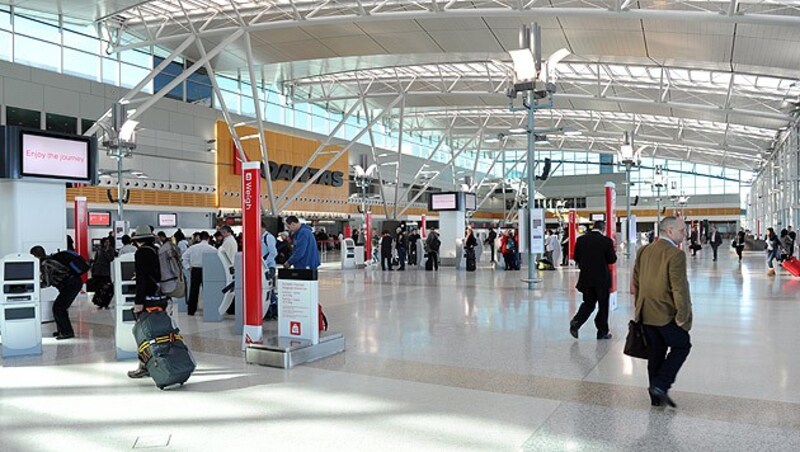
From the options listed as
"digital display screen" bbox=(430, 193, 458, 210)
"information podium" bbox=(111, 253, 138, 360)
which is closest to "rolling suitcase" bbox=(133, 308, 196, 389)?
"information podium" bbox=(111, 253, 138, 360)

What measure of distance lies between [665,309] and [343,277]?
15127mm

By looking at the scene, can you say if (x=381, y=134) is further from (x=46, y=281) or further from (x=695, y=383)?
(x=695, y=383)

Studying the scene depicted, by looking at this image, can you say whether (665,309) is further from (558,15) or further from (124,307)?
(558,15)

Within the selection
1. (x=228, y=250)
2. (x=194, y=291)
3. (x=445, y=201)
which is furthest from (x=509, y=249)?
(x=228, y=250)

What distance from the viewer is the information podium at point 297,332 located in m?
6.76

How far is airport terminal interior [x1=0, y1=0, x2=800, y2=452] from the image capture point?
483 cm

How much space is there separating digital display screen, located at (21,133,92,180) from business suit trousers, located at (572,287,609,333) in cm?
852

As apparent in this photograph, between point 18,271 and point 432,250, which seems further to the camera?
point 432,250

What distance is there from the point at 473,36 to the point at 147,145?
16.0 meters

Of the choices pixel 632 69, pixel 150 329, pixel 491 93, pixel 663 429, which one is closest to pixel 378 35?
pixel 491 93

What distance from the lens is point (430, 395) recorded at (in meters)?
5.46

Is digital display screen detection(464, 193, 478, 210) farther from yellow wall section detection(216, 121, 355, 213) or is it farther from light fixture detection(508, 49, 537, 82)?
yellow wall section detection(216, 121, 355, 213)

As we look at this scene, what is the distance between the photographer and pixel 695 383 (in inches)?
227

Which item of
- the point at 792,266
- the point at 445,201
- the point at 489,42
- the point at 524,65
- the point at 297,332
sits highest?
the point at 489,42
